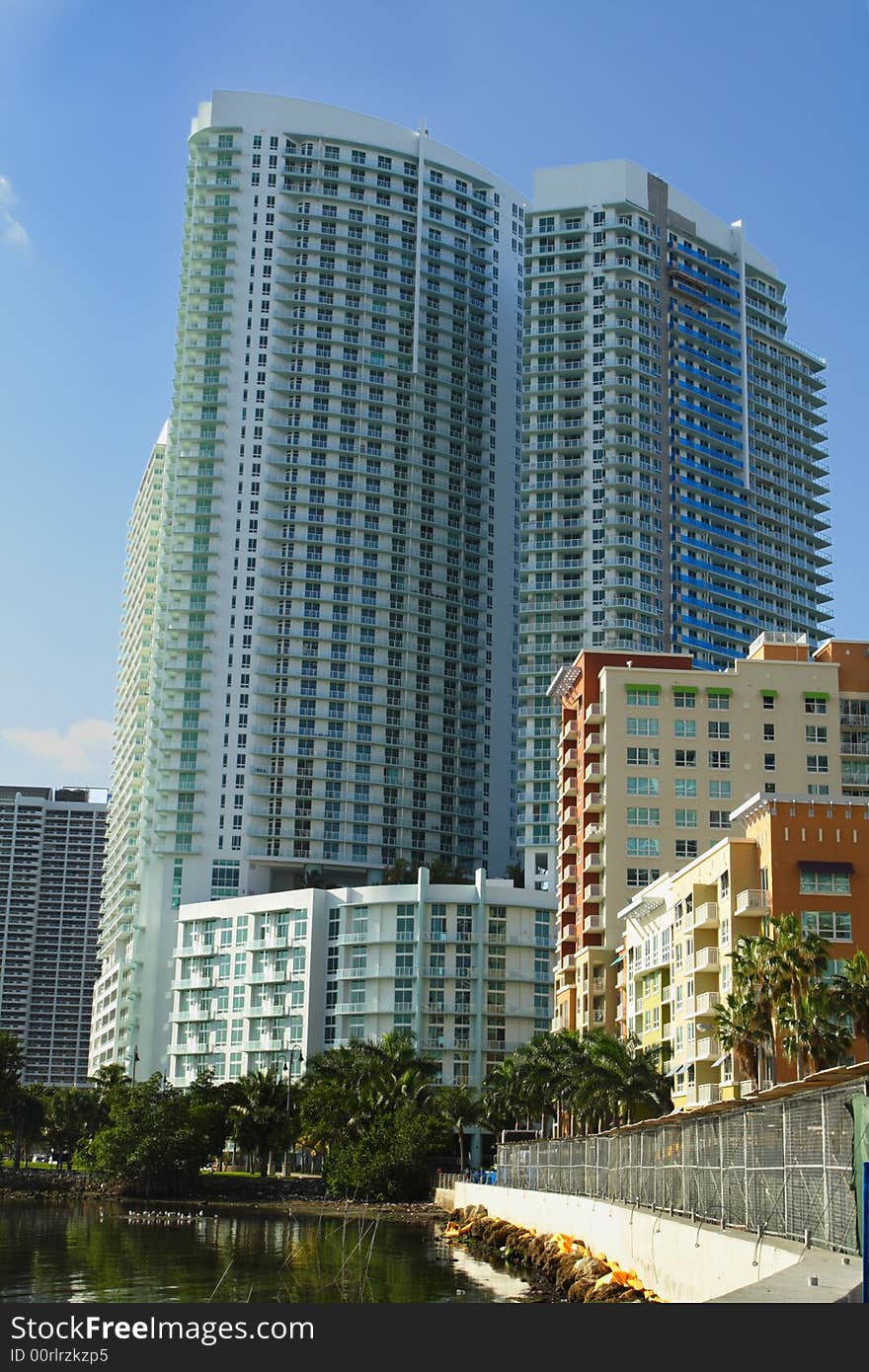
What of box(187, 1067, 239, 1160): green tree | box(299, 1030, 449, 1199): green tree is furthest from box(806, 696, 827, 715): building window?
box(187, 1067, 239, 1160): green tree

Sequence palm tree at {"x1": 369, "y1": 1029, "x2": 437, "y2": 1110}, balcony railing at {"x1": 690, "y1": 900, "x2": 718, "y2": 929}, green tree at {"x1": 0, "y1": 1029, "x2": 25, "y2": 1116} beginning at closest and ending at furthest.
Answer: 1. balcony railing at {"x1": 690, "y1": 900, "x2": 718, "y2": 929}
2. palm tree at {"x1": 369, "y1": 1029, "x2": 437, "y2": 1110}
3. green tree at {"x1": 0, "y1": 1029, "x2": 25, "y2": 1116}

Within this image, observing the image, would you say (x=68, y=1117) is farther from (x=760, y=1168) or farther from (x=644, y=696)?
(x=760, y=1168)

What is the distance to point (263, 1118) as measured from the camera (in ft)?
424

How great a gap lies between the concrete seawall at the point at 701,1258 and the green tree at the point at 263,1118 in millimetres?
71569

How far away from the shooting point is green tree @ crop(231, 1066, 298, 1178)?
129250mm

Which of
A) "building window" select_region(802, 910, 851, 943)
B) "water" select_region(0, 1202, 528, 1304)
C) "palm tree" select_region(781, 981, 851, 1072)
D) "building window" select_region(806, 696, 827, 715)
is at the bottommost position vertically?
"water" select_region(0, 1202, 528, 1304)

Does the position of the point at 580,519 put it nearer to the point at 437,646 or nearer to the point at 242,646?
the point at 437,646

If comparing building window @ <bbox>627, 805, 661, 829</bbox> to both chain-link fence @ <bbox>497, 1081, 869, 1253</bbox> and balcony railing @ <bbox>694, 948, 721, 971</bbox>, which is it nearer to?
balcony railing @ <bbox>694, 948, 721, 971</bbox>

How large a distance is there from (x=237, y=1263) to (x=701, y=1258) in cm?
3939

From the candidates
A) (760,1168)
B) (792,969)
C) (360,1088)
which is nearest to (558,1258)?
(792,969)

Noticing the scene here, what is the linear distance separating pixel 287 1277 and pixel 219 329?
155054mm

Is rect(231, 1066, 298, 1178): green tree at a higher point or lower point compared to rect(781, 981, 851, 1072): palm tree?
lower

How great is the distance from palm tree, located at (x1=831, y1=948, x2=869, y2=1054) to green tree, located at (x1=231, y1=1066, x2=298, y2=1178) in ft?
261

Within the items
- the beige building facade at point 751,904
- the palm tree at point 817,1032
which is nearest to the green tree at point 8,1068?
the beige building facade at point 751,904
